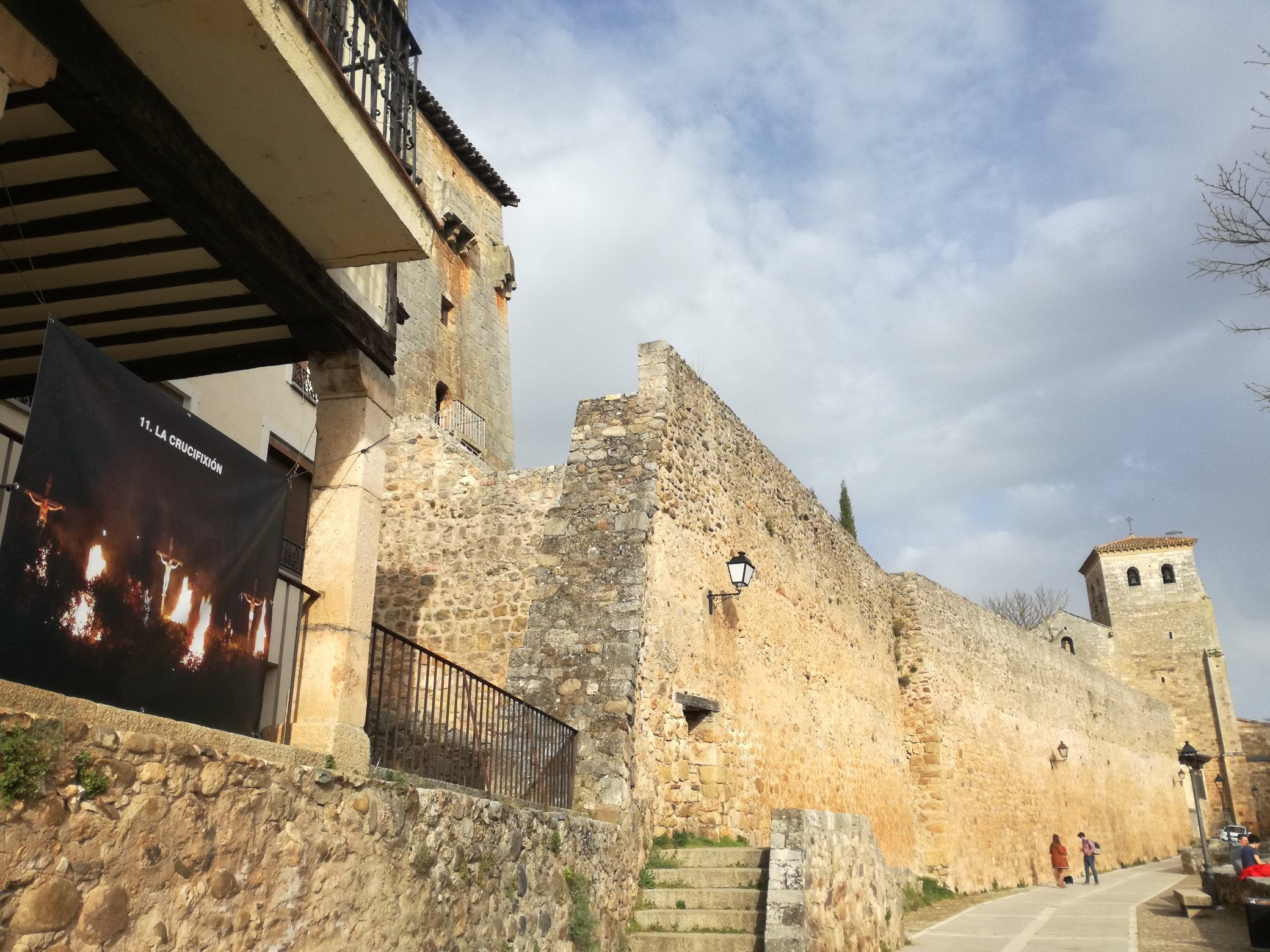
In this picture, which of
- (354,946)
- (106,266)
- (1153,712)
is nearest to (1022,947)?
(354,946)

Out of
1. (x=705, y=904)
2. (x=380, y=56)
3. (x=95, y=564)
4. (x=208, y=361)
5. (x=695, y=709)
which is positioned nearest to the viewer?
(x=95, y=564)

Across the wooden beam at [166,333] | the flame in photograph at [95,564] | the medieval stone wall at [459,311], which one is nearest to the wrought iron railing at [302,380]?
the wooden beam at [166,333]

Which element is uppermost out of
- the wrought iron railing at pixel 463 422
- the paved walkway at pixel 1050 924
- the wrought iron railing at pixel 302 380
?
the wrought iron railing at pixel 463 422

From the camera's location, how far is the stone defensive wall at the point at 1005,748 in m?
18.9

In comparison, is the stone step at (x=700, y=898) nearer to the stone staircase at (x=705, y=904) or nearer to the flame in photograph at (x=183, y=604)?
the stone staircase at (x=705, y=904)

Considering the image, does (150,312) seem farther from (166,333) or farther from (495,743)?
(495,743)

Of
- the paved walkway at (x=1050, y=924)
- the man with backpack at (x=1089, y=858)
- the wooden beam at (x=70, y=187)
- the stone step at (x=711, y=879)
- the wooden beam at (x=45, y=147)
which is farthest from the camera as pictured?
the man with backpack at (x=1089, y=858)

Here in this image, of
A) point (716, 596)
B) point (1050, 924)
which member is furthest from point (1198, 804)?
point (716, 596)

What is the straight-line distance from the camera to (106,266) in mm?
5691

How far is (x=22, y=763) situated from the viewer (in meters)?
3.36

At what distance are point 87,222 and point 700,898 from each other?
7.01 meters

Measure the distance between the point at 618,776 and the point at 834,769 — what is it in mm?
6652

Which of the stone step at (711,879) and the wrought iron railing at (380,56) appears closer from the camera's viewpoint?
the wrought iron railing at (380,56)

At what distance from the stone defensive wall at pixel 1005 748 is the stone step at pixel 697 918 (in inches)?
424
